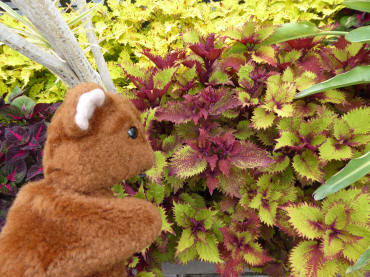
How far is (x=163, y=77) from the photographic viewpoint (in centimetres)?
97

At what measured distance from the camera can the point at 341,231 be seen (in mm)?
739

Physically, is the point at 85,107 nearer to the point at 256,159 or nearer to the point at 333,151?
the point at 256,159

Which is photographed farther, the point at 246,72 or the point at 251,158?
the point at 246,72

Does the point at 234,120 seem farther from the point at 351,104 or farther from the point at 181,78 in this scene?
the point at 351,104

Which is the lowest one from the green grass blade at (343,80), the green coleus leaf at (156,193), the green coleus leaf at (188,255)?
the green coleus leaf at (188,255)

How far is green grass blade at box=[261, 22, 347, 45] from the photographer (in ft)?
3.43

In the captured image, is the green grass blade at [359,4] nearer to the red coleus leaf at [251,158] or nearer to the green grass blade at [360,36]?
the green grass blade at [360,36]

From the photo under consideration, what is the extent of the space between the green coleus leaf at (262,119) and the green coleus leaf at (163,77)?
327mm

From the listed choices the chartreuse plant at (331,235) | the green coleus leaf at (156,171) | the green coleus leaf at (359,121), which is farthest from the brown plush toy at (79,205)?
the green coleus leaf at (359,121)

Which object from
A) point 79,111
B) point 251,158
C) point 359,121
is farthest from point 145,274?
point 359,121

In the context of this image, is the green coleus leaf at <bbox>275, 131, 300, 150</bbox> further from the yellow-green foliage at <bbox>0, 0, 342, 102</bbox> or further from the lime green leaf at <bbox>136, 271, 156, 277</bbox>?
the yellow-green foliage at <bbox>0, 0, 342, 102</bbox>

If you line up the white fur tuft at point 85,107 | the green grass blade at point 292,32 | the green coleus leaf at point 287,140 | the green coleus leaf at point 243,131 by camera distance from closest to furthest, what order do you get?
1. the white fur tuft at point 85,107
2. the green coleus leaf at point 287,140
3. the green coleus leaf at point 243,131
4. the green grass blade at point 292,32

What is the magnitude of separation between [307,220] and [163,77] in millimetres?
657

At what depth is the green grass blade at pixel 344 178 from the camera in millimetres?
757
